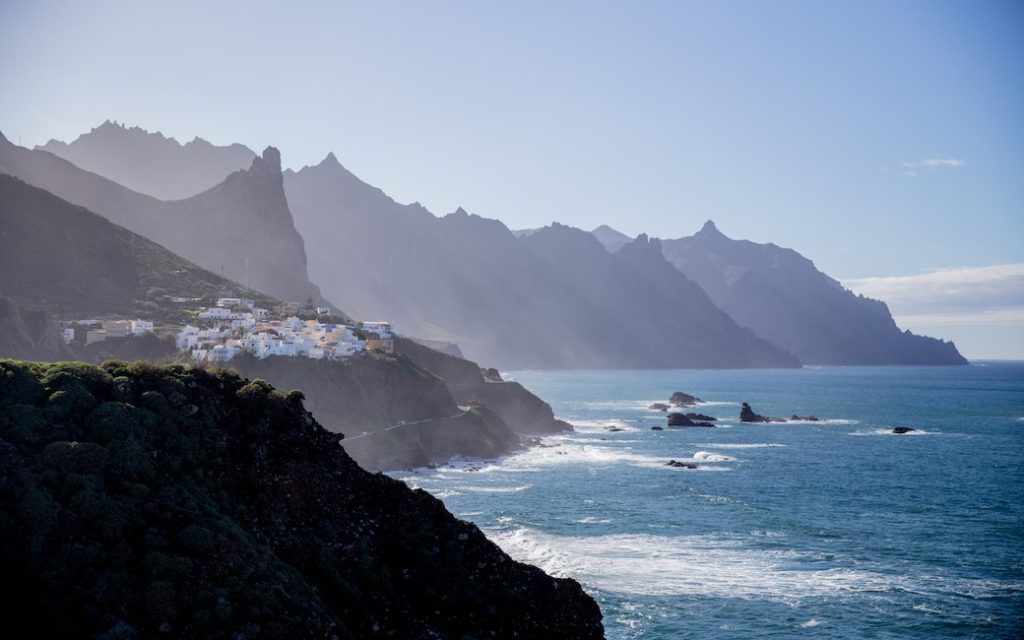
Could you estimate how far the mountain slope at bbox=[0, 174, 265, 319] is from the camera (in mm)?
103938

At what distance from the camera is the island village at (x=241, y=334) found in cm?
8900

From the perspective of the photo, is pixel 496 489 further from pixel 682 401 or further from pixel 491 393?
pixel 682 401

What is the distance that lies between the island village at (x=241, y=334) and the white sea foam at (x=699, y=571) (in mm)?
49832

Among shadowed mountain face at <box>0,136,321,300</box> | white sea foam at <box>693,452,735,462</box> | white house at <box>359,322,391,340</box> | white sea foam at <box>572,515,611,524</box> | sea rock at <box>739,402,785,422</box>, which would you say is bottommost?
white sea foam at <box>572,515,611,524</box>

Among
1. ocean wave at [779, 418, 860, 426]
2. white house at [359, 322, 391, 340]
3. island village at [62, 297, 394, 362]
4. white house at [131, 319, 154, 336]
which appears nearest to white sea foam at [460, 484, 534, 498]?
island village at [62, 297, 394, 362]

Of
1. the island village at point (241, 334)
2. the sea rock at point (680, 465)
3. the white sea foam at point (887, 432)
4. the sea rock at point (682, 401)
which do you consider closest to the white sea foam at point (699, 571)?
the sea rock at point (680, 465)

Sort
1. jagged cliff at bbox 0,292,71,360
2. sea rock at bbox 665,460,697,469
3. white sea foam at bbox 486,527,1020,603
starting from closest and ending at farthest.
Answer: white sea foam at bbox 486,527,1020,603 → jagged cliff at bbox 0,292,71,360 → sea rock at bbox 665,460,697,469

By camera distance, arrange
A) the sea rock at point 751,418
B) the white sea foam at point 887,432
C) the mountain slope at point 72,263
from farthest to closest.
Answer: the sea rock at point 751,418 < the white sea foam at point 887,432 < the mountain slope at point 72,263

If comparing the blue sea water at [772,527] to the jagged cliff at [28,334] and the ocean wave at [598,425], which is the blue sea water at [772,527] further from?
the jagged cliff at [28,334]

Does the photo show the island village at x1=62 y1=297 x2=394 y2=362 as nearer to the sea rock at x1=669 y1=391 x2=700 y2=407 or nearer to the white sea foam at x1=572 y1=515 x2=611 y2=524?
the white sea foam at x1=572 y1=515 x2=611 y2=524

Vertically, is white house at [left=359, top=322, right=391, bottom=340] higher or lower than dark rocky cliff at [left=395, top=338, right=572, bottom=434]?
higher

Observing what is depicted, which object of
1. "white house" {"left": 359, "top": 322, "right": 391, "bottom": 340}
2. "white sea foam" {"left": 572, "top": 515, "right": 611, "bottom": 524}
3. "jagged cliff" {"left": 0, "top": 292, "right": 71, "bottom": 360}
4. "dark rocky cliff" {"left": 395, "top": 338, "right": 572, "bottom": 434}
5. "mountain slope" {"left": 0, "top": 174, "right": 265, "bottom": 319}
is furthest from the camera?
"white house" {"left": 359, "top": 322, "right": 391, "bottom": 340}

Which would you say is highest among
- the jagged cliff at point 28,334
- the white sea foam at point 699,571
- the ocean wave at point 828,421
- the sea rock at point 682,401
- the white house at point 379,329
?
the white house at point 379,329

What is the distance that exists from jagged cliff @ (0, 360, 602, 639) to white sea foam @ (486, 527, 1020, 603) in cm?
1780
